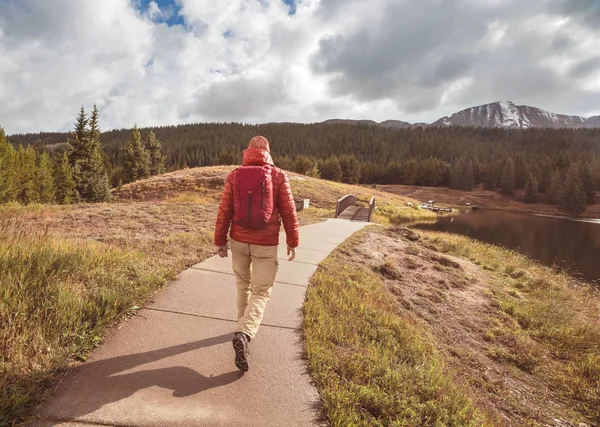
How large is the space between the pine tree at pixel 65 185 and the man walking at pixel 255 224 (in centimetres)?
3604

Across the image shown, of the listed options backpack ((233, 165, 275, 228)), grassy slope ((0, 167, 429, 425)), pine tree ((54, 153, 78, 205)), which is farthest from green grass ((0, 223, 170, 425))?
pine tree ((54, 153, 78, 205))

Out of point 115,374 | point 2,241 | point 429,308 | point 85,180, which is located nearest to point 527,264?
point 429,308

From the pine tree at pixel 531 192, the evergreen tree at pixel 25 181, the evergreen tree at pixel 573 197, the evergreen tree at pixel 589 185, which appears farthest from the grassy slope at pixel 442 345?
the evergreen tree at pixel 589 185

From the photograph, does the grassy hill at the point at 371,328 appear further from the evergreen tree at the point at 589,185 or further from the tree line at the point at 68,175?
the evergreen tree at the point at 589,185

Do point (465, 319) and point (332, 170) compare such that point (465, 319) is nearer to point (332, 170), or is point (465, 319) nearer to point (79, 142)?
point (79, 142)

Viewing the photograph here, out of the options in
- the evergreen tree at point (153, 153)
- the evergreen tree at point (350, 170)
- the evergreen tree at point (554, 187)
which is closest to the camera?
the evergreen tree at point (153, 153)

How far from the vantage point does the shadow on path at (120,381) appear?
7.72 feet

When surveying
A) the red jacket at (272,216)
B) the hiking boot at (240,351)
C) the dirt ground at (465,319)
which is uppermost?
the red jacket at (272,216)

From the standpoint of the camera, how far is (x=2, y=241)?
13.6 feet

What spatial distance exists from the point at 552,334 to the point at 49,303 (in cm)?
944

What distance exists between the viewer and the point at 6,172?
31.5 metres

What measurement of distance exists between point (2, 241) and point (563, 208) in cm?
8117

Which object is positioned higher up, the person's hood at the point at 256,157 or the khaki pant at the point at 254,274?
the person's hood at the point at 256,157

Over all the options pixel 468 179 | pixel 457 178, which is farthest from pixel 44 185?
pixel 468 179
